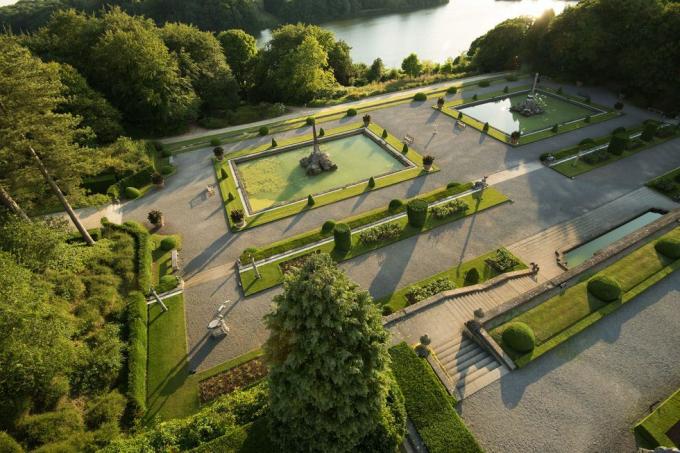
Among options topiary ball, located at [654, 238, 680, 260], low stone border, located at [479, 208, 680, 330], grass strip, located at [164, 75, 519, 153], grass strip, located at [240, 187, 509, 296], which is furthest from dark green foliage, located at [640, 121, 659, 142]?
grass strip, located at [164, 75, 519, 153]

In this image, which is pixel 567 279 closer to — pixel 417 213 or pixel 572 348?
pixel 572 348

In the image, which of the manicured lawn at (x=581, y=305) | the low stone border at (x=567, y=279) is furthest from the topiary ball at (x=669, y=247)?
the low stone border at (x=567, y=279)

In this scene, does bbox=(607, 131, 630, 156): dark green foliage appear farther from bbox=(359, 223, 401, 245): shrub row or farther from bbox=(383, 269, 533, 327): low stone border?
bbox=(359, 223, 401, 245): shrub row

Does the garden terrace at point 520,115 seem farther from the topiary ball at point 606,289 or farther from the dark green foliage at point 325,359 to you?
the dark green foliage at point 325,359

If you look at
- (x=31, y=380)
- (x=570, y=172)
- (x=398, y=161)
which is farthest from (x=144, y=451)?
(x=570, y=172)

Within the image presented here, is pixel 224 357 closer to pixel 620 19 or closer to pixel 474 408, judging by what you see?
pixel 474 408

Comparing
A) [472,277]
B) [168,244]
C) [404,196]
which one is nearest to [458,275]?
[472,277]

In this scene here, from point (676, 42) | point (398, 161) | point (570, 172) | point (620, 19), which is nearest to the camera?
point (570, 172)
